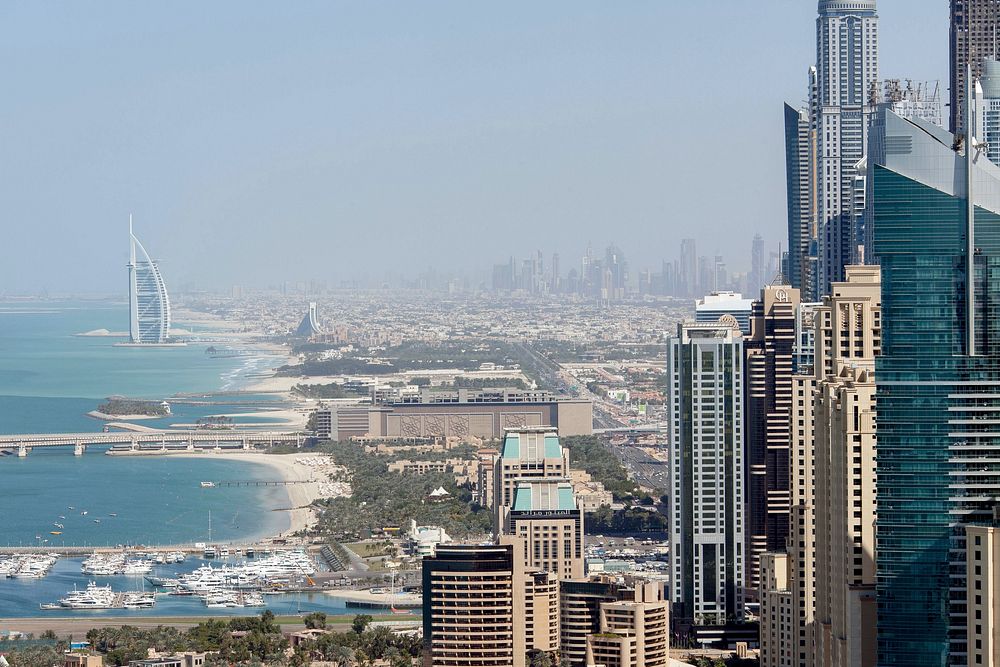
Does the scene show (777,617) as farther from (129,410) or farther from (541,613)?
(129,410)

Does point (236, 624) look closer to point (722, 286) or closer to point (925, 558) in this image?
point (925, 558)

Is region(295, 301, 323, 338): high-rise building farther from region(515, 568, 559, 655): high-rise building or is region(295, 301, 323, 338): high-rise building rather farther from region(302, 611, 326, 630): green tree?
region(515, 568, 559, 655): high-rise building

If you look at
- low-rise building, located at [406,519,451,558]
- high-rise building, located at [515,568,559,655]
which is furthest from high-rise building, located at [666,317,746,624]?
low-rise building, located at [406,519,451,558]

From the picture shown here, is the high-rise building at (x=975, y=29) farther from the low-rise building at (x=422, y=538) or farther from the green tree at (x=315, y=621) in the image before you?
the green tree at (x=315, y=621)

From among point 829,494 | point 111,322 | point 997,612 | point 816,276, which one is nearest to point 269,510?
point 816,276

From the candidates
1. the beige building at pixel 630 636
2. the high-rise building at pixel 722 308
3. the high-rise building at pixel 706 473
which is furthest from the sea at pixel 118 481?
the beige building at pixel 630 636
